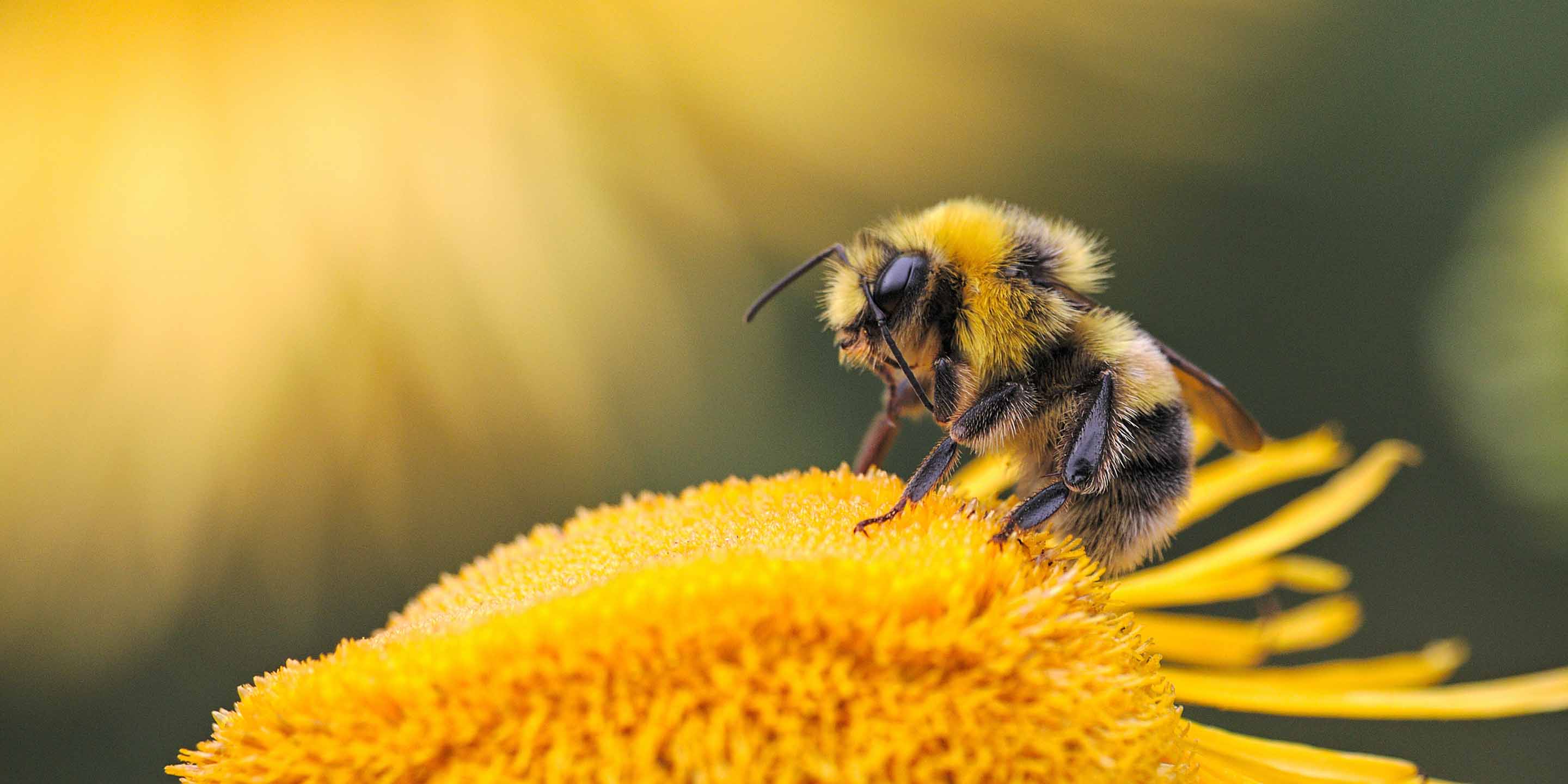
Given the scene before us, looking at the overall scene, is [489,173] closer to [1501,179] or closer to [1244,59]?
[1244,59]

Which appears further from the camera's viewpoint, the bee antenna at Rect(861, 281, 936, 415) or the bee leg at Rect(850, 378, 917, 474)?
the bee leg at Rect(850, 378, 917, 474)

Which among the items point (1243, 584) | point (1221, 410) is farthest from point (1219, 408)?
point (1243, 584)

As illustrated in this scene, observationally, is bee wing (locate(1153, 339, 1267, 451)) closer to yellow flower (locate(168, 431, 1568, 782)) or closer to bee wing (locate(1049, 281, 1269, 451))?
bee wing (locate(1049, 281, 1269, 451))

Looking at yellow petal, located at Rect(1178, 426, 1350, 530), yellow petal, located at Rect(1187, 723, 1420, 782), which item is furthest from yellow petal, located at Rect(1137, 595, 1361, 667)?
yellow petal, located at Rect(1187, 723, 1420, 782)

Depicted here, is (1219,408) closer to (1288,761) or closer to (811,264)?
(1288,761)

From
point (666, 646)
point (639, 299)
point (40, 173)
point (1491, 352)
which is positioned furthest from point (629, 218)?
point (666, 646)

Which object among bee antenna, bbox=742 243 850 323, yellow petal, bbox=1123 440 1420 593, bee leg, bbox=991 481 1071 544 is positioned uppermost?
bee antenna, bbox=742 243 850 323

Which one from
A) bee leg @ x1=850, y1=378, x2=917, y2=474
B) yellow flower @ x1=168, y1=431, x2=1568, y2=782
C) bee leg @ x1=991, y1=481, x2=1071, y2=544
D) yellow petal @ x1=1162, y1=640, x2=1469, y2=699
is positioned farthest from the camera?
yellow petal @ x1=1162, y1=640, x2=1469, y2=699
